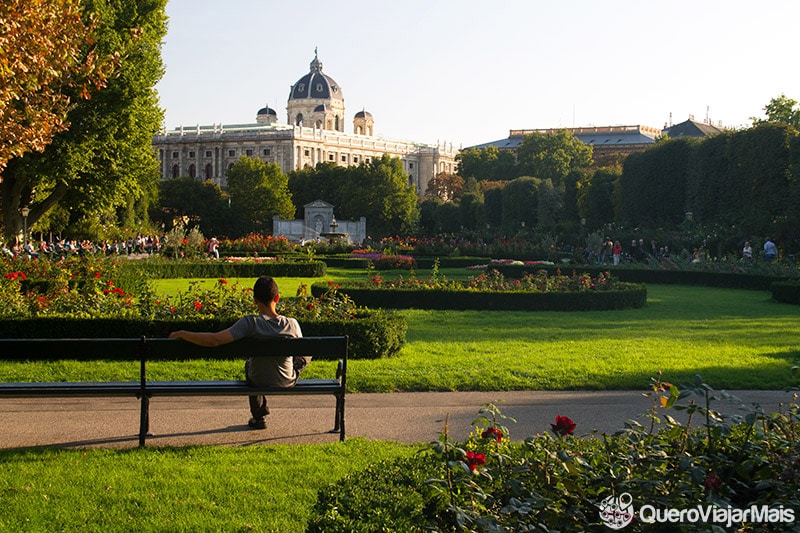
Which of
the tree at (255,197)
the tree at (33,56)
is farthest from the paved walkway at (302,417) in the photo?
the tree at (255,197)

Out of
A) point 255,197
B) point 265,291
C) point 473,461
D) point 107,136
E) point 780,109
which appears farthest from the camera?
point 255,197

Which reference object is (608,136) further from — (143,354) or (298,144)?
(143,354)

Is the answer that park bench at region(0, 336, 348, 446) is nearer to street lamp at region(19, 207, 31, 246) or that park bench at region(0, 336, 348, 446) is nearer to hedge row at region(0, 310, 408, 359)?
hedge row at region(0, 310, 408, 359)

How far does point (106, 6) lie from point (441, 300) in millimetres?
15127

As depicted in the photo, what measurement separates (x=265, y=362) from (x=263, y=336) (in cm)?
16

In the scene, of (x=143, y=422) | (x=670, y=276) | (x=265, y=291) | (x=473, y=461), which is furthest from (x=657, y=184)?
(x=473, y=461)

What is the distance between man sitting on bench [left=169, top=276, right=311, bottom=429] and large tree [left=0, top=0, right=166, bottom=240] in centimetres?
1909

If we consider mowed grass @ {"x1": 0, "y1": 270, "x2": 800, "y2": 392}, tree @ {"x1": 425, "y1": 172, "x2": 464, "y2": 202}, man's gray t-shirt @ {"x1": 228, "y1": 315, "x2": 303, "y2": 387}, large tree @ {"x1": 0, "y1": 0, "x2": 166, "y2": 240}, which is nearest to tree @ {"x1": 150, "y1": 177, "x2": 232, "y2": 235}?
tree @ {"x1": 425, "y1": 172, "x2": 464, "y2": 202}

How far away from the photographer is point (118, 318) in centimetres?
998

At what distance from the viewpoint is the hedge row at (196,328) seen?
31.0 ft

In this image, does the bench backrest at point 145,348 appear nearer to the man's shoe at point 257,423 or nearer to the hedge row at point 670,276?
the man's shoe at point 257,423

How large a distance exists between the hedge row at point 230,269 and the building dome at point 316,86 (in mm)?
105249

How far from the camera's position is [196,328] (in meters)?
9.80

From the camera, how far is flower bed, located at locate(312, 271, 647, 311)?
51.1 ft
